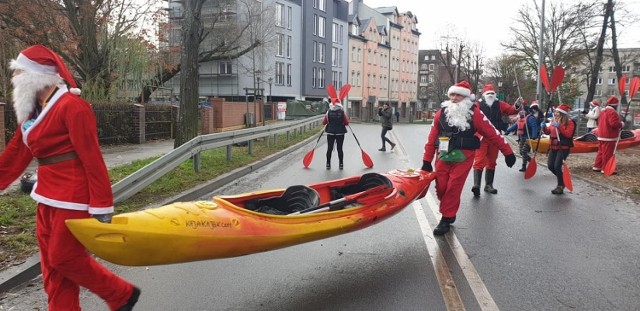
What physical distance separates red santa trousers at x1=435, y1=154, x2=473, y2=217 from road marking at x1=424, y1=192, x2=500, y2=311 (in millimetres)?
348

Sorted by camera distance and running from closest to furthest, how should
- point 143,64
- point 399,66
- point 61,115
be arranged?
point 61,115
point 143,64
point 399,66

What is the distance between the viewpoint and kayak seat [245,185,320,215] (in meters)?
4.92

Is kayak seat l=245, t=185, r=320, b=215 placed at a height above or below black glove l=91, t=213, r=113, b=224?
below

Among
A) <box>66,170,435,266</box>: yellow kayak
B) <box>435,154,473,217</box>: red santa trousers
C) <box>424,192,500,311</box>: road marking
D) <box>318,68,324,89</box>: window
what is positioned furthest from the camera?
<box>318,68,324,89</box>: window

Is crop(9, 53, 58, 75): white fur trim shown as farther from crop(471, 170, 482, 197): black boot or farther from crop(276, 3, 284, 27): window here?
crop(276, 3, 284, 27): window

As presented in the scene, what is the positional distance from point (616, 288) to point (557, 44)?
33.8 meters

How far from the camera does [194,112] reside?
37.0 ft

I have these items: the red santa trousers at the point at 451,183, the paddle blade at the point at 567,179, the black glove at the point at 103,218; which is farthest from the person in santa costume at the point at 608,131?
the black glove at the point at 103,218

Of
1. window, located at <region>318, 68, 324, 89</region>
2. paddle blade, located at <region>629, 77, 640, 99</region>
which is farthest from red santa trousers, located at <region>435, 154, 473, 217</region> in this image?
window, located at <region>318, 68, 324, 89</region>

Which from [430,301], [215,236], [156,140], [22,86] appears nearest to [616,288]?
[430,301]

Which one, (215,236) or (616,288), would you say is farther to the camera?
(616,288)

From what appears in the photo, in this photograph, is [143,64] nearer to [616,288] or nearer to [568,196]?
[568,196]

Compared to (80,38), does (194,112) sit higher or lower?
lower

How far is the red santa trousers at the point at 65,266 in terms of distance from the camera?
9.89 feet
